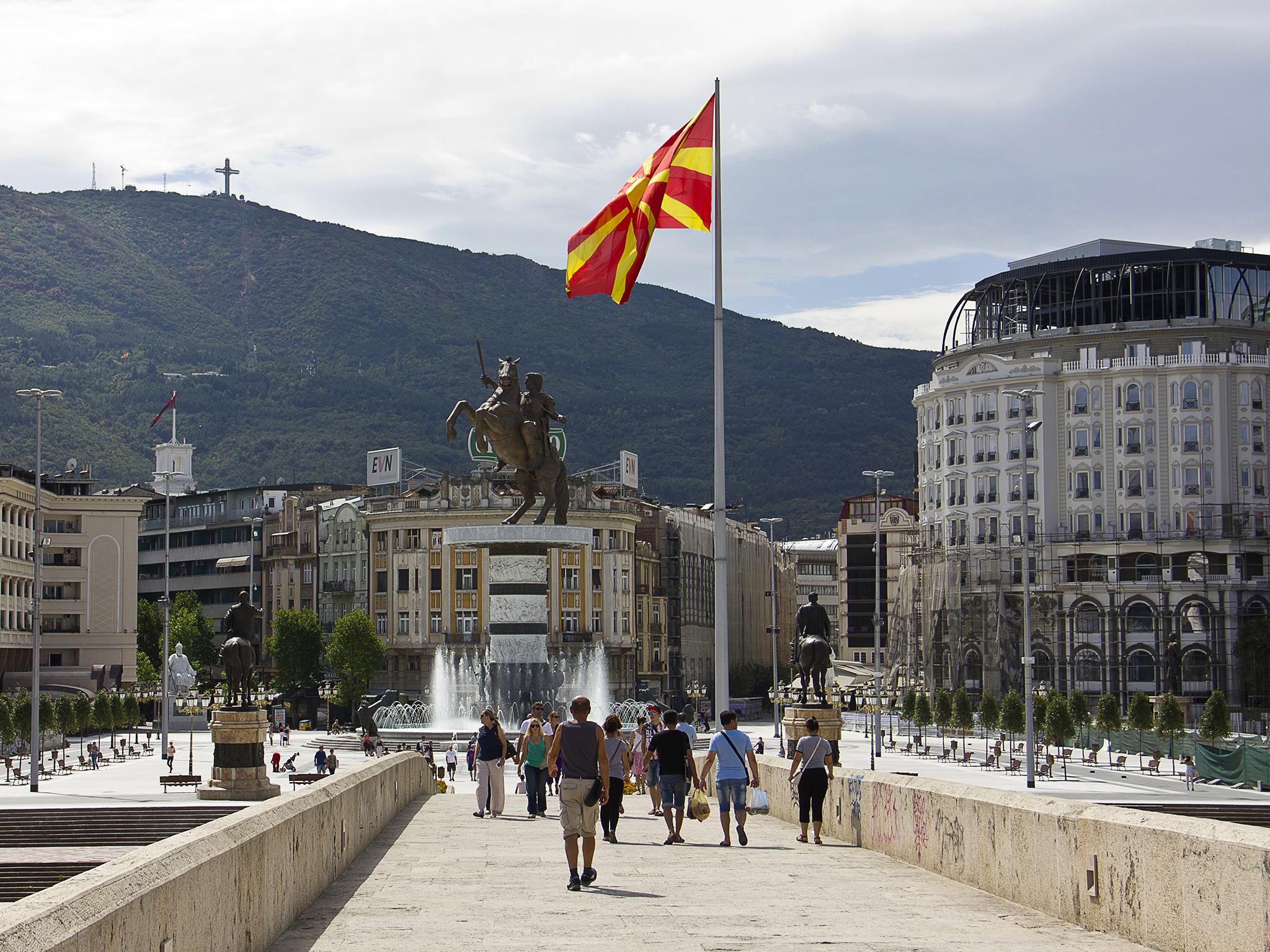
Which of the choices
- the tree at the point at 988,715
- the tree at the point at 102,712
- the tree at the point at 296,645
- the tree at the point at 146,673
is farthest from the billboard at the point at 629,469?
the tree at the point at 988,715

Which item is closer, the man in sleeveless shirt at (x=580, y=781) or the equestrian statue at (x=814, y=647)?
the man in sleeveless shirt at (x=580, y=781)

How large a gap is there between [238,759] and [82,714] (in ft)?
183

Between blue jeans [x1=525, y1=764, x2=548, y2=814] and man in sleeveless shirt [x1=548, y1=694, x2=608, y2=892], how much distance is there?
351 inches

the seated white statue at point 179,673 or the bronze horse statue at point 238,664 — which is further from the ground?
the bronze horse statue at point 238,664

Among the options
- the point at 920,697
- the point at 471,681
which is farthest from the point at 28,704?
the point at 920,697

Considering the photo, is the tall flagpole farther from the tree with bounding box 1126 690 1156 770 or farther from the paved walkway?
the tree with bounding box 1126 690 1156 770

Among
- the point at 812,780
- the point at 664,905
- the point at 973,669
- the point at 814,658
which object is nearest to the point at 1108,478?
the point at 973,669

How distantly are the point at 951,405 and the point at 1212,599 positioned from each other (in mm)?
22370

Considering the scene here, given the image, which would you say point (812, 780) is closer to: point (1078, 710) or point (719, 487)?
point (719, 487)

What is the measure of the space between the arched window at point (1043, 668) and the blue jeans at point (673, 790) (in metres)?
90.4

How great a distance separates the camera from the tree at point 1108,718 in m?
80.8

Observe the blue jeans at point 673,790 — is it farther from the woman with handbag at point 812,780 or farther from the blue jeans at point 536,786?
the blue jeans at point 536,786

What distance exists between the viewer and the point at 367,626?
419 ft

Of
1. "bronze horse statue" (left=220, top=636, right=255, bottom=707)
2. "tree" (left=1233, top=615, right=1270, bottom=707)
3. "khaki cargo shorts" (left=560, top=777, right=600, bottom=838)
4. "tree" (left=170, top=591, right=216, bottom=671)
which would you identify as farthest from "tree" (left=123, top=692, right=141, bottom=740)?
"khaki cargo shorts" (left=560, top=777, right=600, bottom=838)
